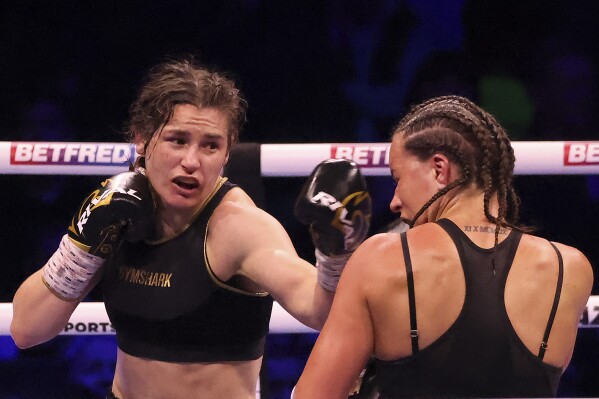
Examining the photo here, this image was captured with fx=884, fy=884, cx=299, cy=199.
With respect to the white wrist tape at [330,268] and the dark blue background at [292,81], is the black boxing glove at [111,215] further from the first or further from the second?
the dark blue background at [292,81]

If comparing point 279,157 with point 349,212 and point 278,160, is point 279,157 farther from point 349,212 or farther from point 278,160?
point 349,212

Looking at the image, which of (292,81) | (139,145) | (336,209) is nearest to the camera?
(336,209)

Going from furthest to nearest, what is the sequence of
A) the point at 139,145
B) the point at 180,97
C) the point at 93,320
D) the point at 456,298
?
the point at 93,320
the point at 139,145
the point at 180,97
the point at 456,298

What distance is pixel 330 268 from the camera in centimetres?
188

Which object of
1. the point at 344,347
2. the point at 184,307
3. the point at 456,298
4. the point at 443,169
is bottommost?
the point at 184,307

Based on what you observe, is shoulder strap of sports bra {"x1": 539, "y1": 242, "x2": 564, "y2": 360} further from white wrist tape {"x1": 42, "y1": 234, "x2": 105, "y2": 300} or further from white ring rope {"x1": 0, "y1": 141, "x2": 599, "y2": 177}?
white wrist tape {"x1": 42, "y1": 234, "x2": 105, "y2": 300}

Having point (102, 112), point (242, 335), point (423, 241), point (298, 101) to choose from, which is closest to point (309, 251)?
point (298, 101)

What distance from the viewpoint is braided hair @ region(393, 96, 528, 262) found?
5.44 ft

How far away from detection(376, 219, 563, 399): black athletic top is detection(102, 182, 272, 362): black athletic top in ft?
2.14

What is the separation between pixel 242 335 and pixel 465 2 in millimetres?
2028

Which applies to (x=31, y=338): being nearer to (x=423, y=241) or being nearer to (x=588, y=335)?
(x=423, y=241)

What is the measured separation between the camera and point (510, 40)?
11.9ft

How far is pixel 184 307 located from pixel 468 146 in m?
0.85

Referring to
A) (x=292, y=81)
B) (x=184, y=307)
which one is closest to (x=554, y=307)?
(x=184, y=307)
